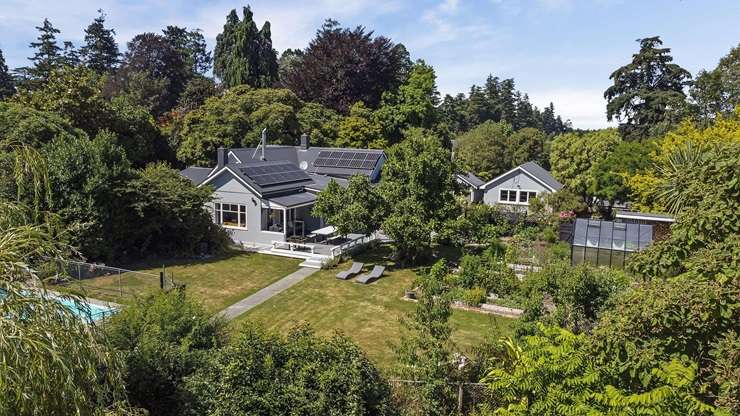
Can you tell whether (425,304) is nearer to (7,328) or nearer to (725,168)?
(725,168)

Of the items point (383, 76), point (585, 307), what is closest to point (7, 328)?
point (585, 307)

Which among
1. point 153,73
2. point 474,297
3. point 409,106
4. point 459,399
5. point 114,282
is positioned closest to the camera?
point 459,399

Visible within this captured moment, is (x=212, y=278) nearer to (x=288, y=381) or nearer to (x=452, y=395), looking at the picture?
(x=288, y=381)

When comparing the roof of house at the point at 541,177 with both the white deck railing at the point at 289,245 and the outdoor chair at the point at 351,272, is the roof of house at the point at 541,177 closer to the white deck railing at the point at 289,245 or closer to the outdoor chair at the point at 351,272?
the white deck railing at the point at 289,245

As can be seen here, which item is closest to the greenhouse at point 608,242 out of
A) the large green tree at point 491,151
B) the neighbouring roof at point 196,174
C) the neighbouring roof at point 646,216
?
the neighbouring roof at point 646,216

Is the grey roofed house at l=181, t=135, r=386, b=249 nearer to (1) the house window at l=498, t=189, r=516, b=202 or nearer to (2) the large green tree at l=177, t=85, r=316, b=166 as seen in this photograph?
(2) the large green tree at l=177, t=85, r=316, b=166

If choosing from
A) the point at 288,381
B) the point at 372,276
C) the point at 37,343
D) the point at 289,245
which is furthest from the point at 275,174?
the point at 37,343
